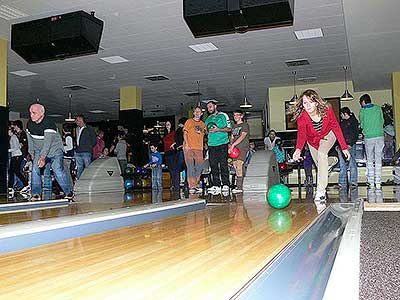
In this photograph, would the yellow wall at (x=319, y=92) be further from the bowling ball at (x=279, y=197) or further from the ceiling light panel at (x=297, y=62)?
the bowling ball at (x=279, y=197)

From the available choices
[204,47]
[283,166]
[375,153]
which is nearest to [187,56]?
[204,47]

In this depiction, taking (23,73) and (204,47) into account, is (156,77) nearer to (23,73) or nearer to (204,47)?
(204,47)

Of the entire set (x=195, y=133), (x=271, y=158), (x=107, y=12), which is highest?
(x=107, y=12)

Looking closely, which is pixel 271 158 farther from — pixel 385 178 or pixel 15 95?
pixel 15 95

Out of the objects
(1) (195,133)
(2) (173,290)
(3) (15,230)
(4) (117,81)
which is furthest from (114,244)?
(4) (117,81)

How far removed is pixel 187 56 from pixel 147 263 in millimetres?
8308

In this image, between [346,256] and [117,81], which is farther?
[117,81]

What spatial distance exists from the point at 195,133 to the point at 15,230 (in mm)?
4417

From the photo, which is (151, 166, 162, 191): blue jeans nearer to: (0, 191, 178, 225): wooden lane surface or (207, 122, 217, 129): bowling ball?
(207, 122, 217, 129): bowling ball

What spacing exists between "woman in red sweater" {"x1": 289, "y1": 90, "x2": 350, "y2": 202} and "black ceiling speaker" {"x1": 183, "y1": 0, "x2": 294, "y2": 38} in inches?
46.4

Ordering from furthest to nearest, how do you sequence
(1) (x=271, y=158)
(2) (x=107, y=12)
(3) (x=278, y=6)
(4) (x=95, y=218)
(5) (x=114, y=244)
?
1. (2) (x=107, y=12)
2. (1) (x=271, y=158)
3. (3) (x=278, y=6)
4. (4) (x=95, y=218)
5. (5) (x=114, y=244)

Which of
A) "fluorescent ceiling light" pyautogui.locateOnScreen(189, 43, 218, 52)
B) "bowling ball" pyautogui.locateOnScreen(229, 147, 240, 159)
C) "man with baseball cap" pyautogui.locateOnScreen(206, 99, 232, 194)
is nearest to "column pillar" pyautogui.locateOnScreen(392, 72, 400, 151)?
"fluorescent ceiling light" pyautogui.locateOnScreen(189, 43, 218, 52)

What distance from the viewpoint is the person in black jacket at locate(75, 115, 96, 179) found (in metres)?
7.68

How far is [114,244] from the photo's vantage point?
97.0 inches
